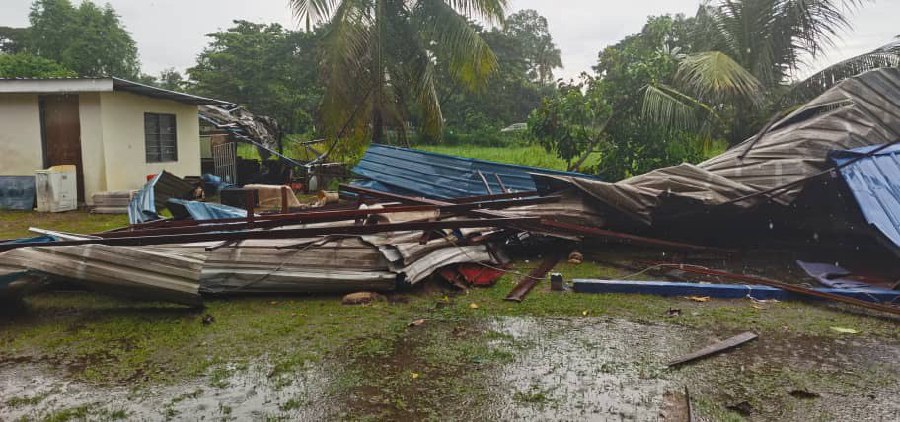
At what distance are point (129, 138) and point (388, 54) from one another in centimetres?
575

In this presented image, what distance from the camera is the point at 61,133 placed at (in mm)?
12016

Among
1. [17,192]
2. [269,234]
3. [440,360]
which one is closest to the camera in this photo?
[440,360]

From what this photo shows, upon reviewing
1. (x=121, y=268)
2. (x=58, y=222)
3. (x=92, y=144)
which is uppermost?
(x=92, y=144)

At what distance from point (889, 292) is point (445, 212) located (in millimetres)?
4147

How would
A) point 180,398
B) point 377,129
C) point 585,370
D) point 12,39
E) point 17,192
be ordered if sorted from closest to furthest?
1. point 180,398
2. point 585,370
3. point 17,192
4. point 377,129
5. point 12,39

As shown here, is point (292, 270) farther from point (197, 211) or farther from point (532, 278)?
point (197, 211)

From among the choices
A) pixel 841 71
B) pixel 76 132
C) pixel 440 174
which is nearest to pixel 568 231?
pixel 440 174

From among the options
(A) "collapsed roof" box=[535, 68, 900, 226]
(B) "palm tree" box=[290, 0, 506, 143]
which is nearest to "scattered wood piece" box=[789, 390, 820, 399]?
(A) "collapsed roof" box=[535, 68, 900, 226]

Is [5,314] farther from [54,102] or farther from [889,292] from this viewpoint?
[54,102]

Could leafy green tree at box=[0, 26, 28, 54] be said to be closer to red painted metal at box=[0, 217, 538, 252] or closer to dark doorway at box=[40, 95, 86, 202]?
dark doorway at box=[40, 95, 86, 202]

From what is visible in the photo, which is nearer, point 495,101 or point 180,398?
point 180,398

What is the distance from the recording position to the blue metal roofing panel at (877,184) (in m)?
5.57

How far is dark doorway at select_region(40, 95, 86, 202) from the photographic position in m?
11.9

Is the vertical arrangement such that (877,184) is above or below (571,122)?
below
